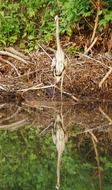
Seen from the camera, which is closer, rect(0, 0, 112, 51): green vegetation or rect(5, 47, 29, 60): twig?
rect(0, 0, 112, 51): green vegetation

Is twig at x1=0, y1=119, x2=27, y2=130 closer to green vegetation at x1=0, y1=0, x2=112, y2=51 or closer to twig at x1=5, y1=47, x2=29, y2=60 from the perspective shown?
twig at x1=5, y1=47, x2=29, y2=60

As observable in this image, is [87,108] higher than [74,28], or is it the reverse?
[74,28]

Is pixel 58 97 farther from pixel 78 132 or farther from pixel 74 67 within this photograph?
pixel 78 132

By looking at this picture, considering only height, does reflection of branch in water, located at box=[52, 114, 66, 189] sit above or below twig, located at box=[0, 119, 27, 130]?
below

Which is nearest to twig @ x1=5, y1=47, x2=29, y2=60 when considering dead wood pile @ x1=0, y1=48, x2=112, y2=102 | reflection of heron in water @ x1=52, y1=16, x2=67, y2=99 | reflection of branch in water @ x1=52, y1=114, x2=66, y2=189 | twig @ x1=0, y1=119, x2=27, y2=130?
dead wood pile @ x1=0, y1=48, x2=112, y2=102

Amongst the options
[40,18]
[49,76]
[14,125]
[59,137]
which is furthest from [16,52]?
[59,137]

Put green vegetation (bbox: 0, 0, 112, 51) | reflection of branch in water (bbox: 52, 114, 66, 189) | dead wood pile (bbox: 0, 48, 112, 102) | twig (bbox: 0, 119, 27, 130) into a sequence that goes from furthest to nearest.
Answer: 1. green vegetation (bbox: 0, 0, 112, 51)
2. dead wood pile (bbox: 0, 48, 112, 102)
3. twig (bbox: 0, 119, 27, 130)
4. reflection of branch in water (bbox: 52, 114, 66, 189)

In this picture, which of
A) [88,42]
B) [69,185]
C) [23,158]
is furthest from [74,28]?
[69,185]

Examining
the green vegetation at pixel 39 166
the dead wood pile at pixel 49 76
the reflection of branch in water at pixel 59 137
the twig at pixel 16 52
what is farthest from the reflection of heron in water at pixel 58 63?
the green vegetation at pixel 39 166
